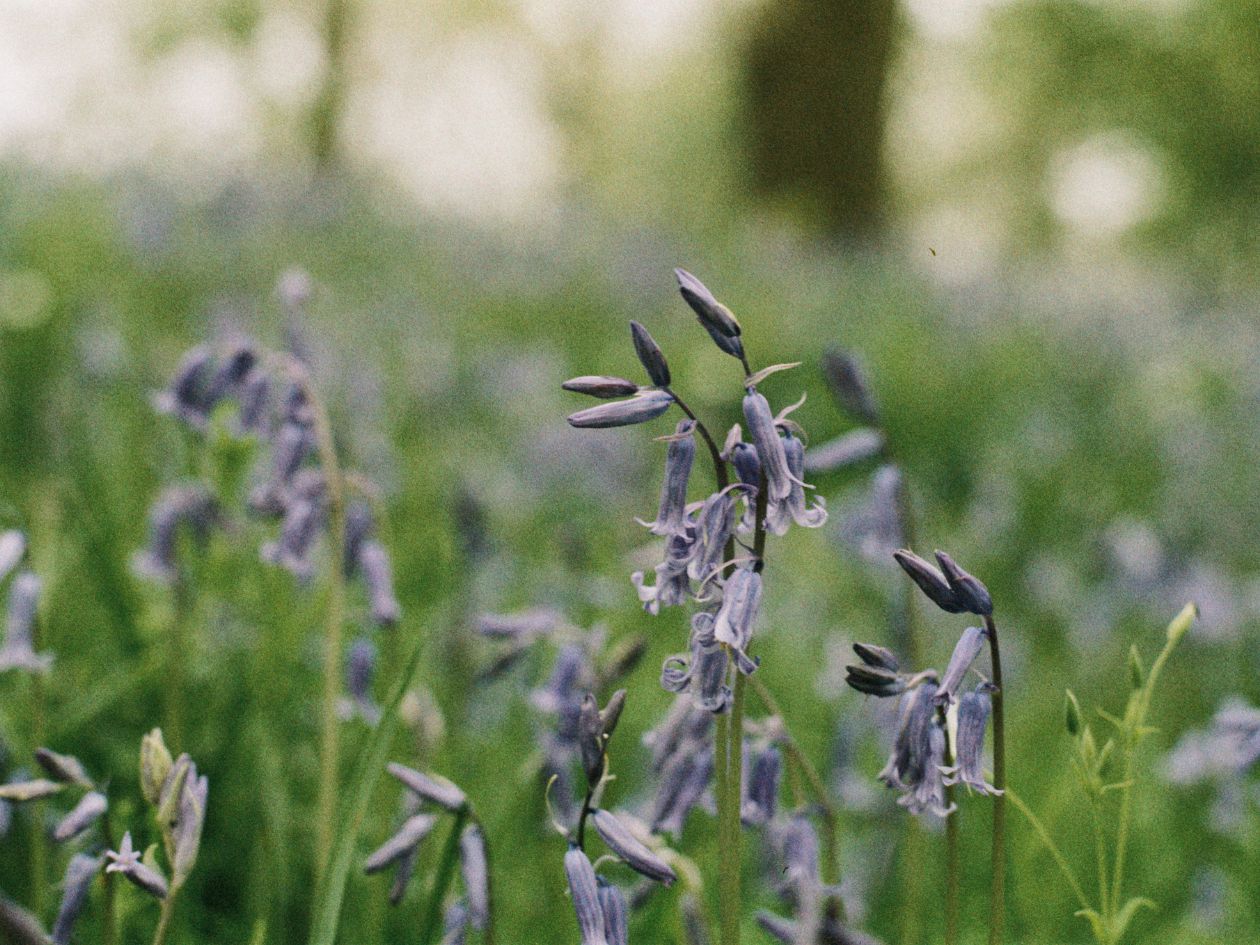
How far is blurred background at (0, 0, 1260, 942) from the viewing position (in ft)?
8.43

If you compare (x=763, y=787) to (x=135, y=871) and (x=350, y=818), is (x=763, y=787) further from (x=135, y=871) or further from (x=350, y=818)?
(x=135, y=871)

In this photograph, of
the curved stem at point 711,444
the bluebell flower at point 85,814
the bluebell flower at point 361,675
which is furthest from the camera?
the bluebell flower at point 361,675

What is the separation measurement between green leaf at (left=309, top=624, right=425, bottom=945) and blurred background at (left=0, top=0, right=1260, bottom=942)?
22.9 inches

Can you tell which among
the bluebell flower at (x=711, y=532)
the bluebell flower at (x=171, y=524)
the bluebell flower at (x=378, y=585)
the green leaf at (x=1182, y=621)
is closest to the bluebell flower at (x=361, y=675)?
the bluebell flower at (x=378, y=585)

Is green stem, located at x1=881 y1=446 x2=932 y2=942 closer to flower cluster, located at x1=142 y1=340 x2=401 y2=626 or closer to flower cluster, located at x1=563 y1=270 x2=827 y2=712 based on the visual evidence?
flower cluster, located at x1=563 y1=270 x2=827 y2=712

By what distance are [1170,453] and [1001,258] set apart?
9536mm

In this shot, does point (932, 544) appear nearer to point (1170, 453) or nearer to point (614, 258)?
point (1170, 453)

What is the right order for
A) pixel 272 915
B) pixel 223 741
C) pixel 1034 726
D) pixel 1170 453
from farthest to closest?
1. pixel 1170 453
2. pixel 1034 726
3. pixel 223 741
4. pixel 272 915

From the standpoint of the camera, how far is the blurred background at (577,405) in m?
2.57

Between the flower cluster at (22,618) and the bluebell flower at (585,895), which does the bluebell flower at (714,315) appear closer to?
the bluebell flower at (585,895)

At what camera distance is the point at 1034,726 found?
3.50 meters

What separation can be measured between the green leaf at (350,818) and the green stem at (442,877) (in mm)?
112

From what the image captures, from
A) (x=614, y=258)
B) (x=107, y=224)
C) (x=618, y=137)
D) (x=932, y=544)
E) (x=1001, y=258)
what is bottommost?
(x=618, y=137)

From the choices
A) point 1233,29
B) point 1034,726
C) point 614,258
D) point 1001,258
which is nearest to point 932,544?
point 1034,726
